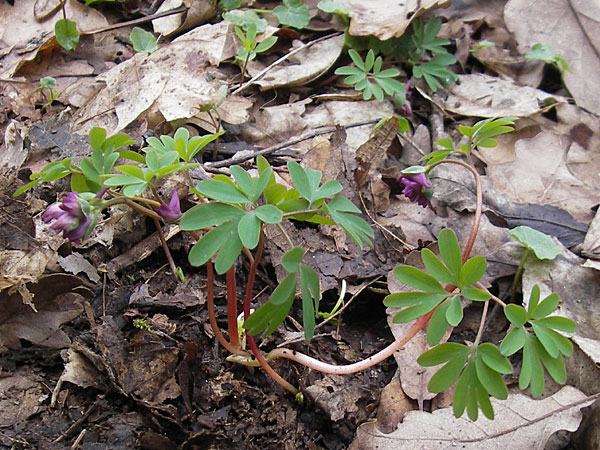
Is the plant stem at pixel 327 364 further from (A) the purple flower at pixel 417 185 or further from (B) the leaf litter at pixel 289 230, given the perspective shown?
(A) the purple flower at pixel 417 185

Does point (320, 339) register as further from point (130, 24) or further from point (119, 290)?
point (130, 24)

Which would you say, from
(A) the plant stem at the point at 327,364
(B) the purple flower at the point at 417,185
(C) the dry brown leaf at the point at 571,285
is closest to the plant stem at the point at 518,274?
(C) the dry brown leaf at the point at 571,285

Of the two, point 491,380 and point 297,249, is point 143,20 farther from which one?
point 491,380

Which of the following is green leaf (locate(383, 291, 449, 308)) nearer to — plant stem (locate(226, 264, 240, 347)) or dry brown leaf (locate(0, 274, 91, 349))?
plant stem (locate(226, 264, 240, 347))

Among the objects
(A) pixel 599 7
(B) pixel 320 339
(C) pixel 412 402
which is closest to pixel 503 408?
(C) pixel 412 402

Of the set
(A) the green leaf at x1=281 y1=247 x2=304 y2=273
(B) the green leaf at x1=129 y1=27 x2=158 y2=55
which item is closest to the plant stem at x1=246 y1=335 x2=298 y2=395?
(A) the green leaf at x1=281 y1=247 x2=304 y2=273

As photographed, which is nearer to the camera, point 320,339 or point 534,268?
point 320,339
